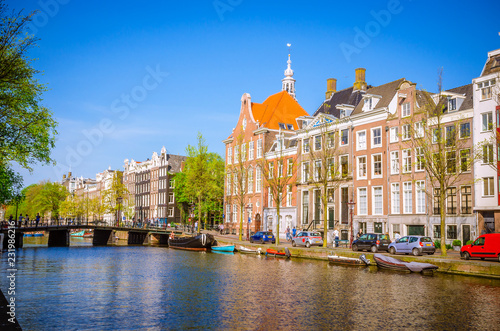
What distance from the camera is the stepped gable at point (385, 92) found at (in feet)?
180

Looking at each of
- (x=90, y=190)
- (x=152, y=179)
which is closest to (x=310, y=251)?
(x=152, y=179)

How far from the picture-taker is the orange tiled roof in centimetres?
7919

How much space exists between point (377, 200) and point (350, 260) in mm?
16070

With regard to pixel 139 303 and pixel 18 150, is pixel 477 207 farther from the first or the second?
pixel 18 150

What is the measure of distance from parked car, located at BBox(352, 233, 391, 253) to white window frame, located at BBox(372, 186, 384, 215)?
900 cm

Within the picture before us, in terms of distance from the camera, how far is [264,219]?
73.6m

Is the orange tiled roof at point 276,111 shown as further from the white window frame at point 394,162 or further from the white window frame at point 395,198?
the white window frame at point 395,198

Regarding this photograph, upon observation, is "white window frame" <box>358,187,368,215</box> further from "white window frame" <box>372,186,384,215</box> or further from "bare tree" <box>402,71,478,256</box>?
"bare tree" <box>402,71,478,256</box>

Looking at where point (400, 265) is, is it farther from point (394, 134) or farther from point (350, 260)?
point (394, 134)

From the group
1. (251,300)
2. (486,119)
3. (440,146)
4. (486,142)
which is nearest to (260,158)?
(486,119)

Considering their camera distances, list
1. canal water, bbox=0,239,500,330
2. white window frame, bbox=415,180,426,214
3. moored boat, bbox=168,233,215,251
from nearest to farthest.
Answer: canal water, bbox=0,239,500,330, white window frame, bbox=415,180,426,214, moored boat, bbox=168,233,215,251

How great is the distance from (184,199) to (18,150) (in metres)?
61.2

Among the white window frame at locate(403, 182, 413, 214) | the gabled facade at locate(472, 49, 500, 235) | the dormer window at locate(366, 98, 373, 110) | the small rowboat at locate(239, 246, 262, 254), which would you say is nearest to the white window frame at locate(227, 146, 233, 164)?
the small rowboat at locate(239, 246, 262, 254)

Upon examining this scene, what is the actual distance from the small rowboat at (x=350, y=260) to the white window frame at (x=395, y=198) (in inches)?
523
